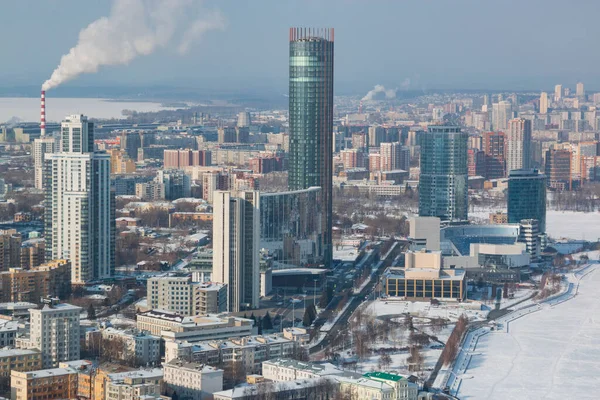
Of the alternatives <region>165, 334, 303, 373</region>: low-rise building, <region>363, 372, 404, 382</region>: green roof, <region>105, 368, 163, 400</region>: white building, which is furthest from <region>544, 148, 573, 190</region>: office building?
<region>105, 368, 163, 400</region>: white building

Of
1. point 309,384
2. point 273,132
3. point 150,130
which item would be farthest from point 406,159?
point 309,384

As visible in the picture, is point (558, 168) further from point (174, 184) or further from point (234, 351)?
point (234, 351)

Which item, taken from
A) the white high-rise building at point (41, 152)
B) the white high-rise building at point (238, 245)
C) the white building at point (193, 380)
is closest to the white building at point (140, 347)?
the white building at point (193, 380)

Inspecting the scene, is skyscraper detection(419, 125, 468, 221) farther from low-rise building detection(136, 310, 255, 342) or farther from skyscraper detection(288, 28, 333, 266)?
low-rise building detection(136, 310, 255, 342)

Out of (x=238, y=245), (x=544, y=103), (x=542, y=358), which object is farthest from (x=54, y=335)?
(x=544, y=103)

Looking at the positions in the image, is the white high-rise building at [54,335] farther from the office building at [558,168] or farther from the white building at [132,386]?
the office building at [558,168]

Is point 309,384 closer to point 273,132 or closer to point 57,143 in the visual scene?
point 57,143
